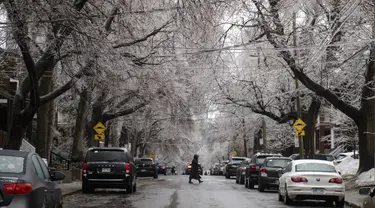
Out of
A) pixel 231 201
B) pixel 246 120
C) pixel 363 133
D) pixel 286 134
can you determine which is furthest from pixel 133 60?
pixel 286 134

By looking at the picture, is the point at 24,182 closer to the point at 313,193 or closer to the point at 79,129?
the point at 313,193

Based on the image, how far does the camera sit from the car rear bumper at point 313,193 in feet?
58.8

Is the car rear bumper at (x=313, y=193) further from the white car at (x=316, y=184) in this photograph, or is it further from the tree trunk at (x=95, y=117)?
the tree trunk at (x=95, y=117)

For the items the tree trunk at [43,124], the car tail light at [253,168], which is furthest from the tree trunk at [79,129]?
the car tail light at [253,168]

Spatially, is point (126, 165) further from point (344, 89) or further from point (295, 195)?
point (344, 89)

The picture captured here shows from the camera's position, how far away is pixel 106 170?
2239 cm

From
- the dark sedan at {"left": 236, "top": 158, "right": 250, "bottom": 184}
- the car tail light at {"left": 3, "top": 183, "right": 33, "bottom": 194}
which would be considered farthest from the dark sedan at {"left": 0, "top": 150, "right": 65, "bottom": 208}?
the dark sedan at {"left": 236, "top": 158, "right": 250, "bottom": 184}

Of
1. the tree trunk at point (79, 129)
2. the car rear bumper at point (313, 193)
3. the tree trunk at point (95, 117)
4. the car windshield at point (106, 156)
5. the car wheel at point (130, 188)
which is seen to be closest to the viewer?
the car rear bumper at point (313, 193)

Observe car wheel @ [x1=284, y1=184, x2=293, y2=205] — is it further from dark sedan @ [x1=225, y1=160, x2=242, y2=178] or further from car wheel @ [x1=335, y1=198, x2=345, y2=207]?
dark sedan @ [x1=225, y1=160, x2=242, y2=178]

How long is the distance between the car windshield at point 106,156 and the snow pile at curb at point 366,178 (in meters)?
9.70

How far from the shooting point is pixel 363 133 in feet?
84.7

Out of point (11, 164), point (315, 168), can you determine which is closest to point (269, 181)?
point (315, 168)

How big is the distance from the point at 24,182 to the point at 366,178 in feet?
60.4

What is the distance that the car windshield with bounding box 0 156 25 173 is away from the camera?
9.38 m
